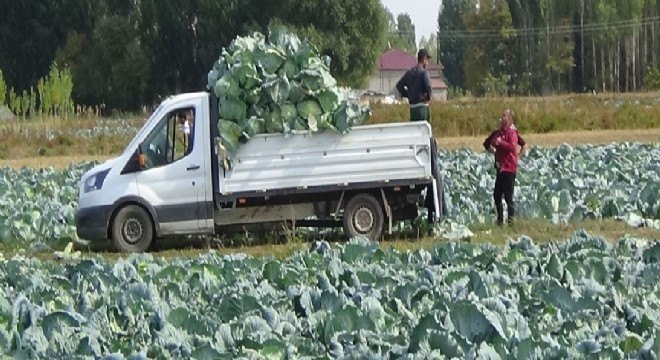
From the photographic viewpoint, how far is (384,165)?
16.4m

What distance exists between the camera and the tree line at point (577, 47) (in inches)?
3688

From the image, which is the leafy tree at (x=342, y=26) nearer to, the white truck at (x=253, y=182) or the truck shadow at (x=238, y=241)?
the truck shadow at (x=238, y=241)

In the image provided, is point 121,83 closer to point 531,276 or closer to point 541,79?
point 541,79

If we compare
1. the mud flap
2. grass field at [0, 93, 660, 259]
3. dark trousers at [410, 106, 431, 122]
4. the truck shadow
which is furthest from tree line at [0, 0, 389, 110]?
the mud flap

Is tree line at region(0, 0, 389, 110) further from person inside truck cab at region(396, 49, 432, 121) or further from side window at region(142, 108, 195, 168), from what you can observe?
side window at region(142, 108, 195, 168)

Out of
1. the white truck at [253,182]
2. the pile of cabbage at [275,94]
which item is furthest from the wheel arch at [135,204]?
A: the pile of cabbage at [275,94]

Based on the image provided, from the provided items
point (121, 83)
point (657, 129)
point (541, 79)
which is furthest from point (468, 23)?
point (657, 129)

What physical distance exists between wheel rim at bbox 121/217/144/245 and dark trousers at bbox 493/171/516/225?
4.71m

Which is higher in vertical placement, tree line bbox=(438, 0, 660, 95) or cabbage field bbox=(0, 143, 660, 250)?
tree line bbox=(438, 0, 660, 95)

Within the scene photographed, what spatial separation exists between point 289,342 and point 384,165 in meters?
8.82

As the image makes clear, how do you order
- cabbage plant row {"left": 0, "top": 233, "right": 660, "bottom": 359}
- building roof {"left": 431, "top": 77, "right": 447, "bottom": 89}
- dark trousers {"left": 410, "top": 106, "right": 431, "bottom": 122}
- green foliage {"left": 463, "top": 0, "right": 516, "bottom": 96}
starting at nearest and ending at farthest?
1. cabbage plant row {"left": 0, "top": 233, "right": 660, "bottom": 359}
2. dark trousers {"left": 410, "top": 106, "right": 431, "bottom": 122}
3. green foliage {"left": 463, "top": 0, "right": 516, "bottom": 96}
4. building roof {"left": 431, "top": 77, "right": 447, "bottom": 89}

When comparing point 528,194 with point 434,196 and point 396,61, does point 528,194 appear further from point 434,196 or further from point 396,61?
point 396,61

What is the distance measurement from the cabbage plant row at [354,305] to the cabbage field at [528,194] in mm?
5559

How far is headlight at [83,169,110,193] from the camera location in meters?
17.0
